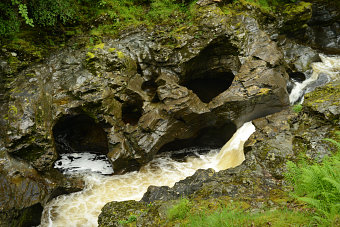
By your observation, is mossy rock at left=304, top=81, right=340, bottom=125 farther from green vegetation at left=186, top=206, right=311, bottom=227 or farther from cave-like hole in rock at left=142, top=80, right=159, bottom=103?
cave-like hole in rock at left=142, top=80, right=159, bottom=103

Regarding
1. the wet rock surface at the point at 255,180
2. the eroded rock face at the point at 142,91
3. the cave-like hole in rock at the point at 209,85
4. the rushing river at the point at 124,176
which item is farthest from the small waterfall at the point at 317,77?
the wet rock surface at the point at 255,180

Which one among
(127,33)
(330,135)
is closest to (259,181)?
(330,135)

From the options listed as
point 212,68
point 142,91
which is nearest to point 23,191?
point 142,91

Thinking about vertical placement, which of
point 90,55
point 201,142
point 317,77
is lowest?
point 201,142

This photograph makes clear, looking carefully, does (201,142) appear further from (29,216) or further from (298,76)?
(29,216)

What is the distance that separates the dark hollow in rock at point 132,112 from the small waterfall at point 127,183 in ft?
7.17

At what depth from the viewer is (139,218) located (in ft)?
18.2

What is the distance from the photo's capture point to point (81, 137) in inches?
444

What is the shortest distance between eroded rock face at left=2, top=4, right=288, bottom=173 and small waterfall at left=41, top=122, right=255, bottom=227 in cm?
65

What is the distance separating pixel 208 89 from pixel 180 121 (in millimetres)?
3648

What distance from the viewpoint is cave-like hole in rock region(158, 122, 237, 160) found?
1169 cm

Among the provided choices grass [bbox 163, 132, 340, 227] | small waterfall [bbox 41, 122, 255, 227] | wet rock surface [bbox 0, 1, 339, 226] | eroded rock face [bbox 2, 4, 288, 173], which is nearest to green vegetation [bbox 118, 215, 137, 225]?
wet rock surface [bbox 0, 1, 339, 226]

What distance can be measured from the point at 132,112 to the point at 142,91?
118 cm

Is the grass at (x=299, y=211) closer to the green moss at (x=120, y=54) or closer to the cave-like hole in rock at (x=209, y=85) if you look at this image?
the green moss at (x=120, y=54)
